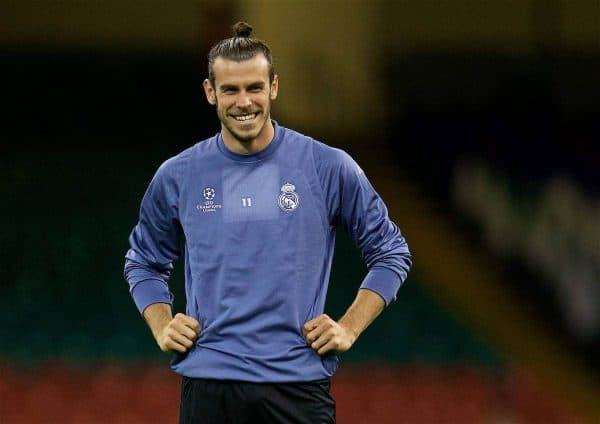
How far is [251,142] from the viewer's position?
248cm

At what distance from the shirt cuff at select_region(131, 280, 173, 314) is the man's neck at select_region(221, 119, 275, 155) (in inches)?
13.6

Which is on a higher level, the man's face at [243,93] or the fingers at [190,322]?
the man's face at [243,93]

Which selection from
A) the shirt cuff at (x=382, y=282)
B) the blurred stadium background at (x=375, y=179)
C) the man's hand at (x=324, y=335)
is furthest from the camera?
the blurred stadium background at (x=375, y=179)

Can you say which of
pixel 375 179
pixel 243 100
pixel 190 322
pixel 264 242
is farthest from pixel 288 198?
pixel 375 179

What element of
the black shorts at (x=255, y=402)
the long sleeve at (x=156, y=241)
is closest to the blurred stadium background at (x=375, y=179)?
the long sleeve at (x=156, y=241)

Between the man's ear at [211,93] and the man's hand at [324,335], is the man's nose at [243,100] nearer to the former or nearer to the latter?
the man's ear at [211,93]

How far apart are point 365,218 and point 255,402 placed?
0.44 meters

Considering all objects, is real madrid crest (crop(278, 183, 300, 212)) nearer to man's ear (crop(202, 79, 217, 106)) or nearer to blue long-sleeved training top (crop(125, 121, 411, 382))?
blue long-sleeved training top (crop(125, 121, 411, 382))

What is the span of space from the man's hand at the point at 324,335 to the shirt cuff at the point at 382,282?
0.14m

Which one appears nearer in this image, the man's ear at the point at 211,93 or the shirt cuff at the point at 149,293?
the man's ear at the point at 211,93

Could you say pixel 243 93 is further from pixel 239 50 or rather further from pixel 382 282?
pixel 382 282

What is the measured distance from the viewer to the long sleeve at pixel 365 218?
2473 millimetres

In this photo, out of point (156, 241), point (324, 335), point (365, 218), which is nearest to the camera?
point (324, 335)

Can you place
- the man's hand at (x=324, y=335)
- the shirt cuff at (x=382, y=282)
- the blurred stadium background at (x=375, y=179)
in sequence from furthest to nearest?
the blurred stadium background at (x=375, y=179)
the shirt cuff at (x=382, y=282)
the man's hand at (x=324, y=335)
